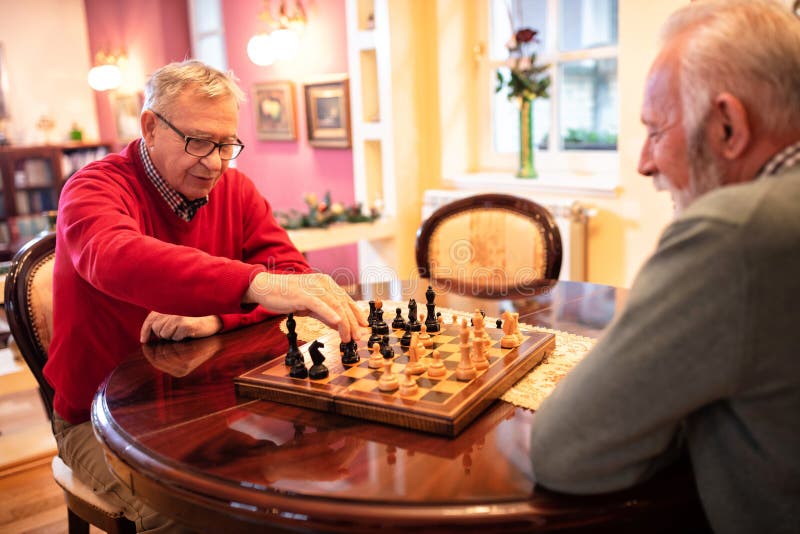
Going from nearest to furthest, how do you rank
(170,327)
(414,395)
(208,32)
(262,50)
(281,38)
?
(414,395) → (170,327) → (281,38) → (262,50) → (208,32)

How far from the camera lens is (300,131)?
536 centimetres

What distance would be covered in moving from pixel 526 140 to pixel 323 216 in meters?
1.18

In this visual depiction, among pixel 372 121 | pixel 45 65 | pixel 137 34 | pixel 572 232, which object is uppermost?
pixel 137 34

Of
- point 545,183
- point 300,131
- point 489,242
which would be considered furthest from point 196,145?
point 300,131

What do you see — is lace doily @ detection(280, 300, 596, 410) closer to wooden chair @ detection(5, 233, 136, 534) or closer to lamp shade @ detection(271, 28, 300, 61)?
wooden chair @ detection(5, 233, 136, 534)

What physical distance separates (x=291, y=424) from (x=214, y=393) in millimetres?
244

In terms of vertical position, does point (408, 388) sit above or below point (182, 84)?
below

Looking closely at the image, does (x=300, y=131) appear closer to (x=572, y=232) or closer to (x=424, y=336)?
(x=572, y=232)

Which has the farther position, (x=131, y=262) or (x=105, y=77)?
(x=105, y=77)

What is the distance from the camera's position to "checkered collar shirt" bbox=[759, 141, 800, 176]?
0.90 meters

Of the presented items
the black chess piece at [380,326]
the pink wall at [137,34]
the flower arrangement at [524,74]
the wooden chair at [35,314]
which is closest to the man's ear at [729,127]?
the black chess piece at [380,326]

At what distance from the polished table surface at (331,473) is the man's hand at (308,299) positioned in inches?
7.9

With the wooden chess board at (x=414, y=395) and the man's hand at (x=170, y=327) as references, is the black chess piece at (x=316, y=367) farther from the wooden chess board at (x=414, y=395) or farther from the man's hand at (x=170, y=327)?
the man's hand at (x=170, y=327)

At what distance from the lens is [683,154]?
995mm
